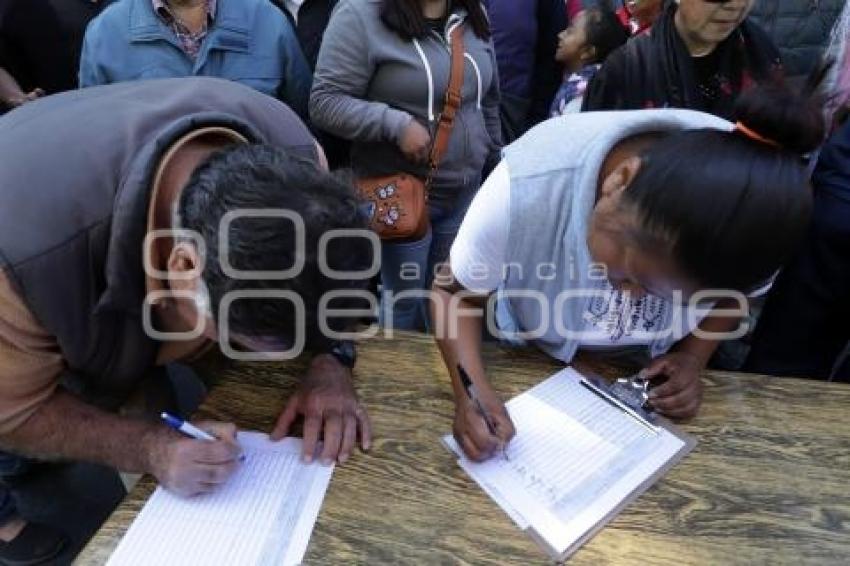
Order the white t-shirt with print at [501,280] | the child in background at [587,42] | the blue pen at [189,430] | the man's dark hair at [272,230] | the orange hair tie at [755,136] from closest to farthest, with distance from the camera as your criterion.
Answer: the man's dark hair at [272,230] < the orange hair tie at [755,136] < the blue pen at [189,430] < the white t-shirt with print at [501,280] < the child in background at [587,42]

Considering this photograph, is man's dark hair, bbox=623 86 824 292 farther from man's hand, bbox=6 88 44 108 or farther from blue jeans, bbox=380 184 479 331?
man's hand, bbox=6 88 44 108

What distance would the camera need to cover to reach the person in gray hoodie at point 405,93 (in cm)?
191

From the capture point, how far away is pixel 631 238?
1.02 m

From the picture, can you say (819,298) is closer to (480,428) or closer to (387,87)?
(480,428)

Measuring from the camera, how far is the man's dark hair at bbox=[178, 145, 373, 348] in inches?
33.4

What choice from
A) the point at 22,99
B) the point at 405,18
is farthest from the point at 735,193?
the point at 22,99

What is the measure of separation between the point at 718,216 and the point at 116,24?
5.83 feet

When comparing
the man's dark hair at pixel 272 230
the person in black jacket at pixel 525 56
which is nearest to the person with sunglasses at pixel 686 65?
the person in black jacket at pixel 525 56

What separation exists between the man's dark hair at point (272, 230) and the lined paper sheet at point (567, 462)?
16.1 inches

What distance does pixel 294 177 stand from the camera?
0.91 metres

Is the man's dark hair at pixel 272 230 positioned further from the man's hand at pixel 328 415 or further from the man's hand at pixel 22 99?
the man's hand at pixel 22 99

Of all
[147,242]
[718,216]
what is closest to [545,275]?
[718,216]

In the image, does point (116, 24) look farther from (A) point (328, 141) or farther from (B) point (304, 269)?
(B) point (304, 269)

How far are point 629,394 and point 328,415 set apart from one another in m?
0.59
